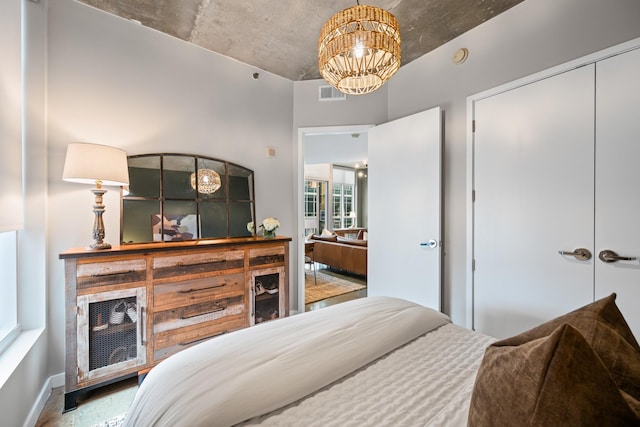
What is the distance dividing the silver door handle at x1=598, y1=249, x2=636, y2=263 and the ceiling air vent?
101 inches

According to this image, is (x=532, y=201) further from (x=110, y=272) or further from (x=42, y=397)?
(x=42, y=397)

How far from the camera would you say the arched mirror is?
2.20 meters

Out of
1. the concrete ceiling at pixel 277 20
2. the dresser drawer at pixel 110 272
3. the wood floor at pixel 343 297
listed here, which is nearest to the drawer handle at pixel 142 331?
the dresser drawer at pixel 110 272

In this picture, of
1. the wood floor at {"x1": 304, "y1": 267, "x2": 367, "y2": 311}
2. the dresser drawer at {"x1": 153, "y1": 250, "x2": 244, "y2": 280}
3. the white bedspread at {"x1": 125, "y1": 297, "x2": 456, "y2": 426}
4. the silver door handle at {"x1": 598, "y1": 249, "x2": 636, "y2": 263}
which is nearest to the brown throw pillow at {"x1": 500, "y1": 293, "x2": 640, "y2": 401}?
the white bedspread at {"x1": 125, "y1": 297, "x2": 456, "y2": 426}

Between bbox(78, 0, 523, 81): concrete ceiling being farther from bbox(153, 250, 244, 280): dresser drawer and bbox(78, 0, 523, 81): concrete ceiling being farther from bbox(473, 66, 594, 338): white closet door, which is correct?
bbox(153, 250, 244, 280): dresser drawer

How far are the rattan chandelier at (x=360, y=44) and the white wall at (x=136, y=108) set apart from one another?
1.55 m

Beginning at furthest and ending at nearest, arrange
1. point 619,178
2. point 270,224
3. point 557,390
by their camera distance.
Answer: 1. point 270,224
2. point 619,178
3. point 557,390

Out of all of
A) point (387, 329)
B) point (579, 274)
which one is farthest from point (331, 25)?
point (579, 274)

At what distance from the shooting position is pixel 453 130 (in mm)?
2475

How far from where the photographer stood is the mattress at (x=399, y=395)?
0.79 metres

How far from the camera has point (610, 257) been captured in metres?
1.58

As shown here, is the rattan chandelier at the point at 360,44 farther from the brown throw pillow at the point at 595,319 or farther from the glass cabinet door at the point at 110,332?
the glass cabinet door at the point at 110,332

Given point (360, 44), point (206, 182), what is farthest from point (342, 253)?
point (360, 44)

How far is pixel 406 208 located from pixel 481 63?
140cm
